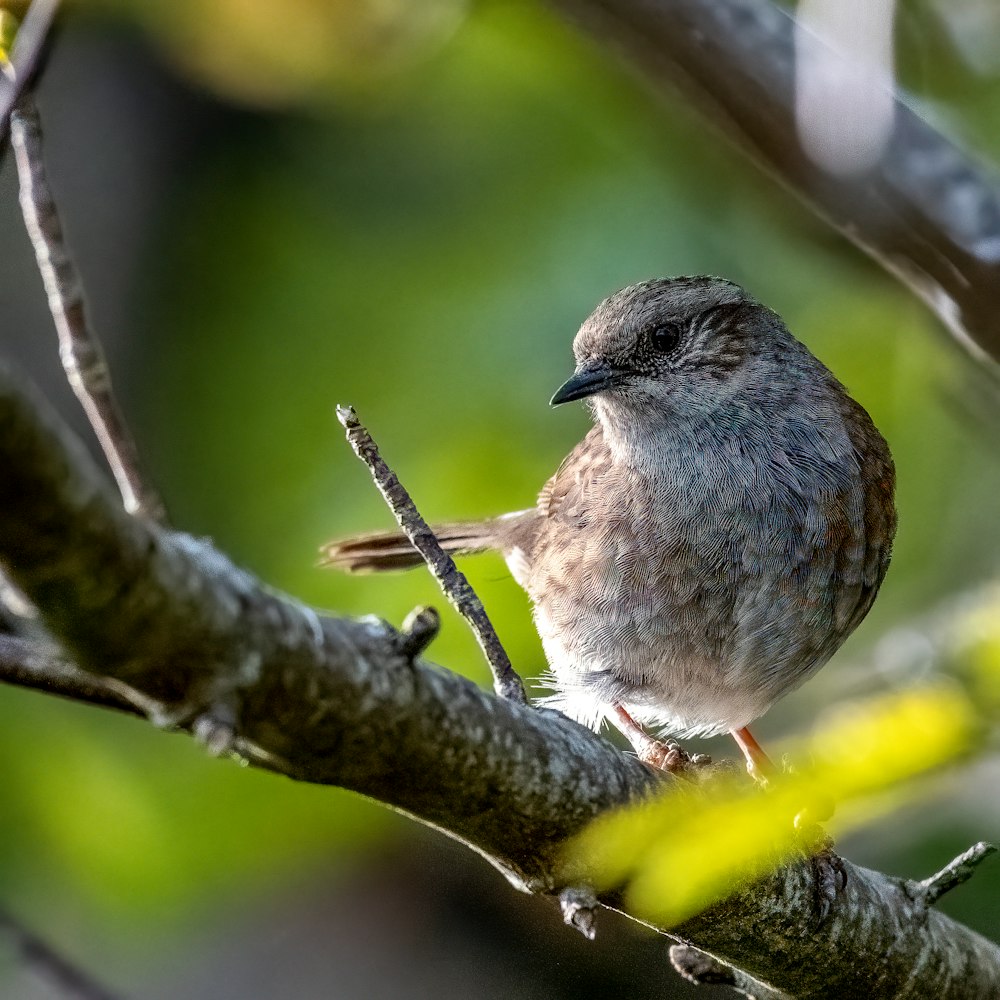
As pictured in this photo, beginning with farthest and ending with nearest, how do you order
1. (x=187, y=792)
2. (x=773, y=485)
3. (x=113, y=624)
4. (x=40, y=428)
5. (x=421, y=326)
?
(x=421, y=326) → (x=187, y=792) → (x=773, y=485) → (x=113, y=624) → (x=40, y=428)

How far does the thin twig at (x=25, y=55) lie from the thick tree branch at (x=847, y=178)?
1.70m

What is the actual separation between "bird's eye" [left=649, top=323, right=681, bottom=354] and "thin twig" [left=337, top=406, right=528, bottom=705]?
221 cm

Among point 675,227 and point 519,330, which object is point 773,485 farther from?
point 675,227

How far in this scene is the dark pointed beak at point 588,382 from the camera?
476cm

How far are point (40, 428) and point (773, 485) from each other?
3.39m

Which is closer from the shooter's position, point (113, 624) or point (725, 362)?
point (113, 624)

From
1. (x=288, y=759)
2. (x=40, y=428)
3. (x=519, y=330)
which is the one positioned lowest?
(x=288, y=759)

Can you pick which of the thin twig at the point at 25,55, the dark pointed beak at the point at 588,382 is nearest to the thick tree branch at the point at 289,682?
the thin twig at the point at 25,55

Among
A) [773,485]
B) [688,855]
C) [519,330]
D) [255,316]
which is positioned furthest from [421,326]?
[688,855]

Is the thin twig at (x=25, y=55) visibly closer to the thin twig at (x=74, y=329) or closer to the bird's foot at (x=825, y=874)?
the thin twig at (x=74, y=329)

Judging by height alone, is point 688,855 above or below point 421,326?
below

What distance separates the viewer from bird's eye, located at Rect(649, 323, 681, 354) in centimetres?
503

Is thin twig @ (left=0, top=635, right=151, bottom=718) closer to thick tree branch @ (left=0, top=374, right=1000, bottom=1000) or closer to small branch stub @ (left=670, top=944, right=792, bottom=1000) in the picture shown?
thick tree branch @ (left=0, top=374, right=1000, bottom=1000)

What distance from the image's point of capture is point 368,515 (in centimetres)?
558
